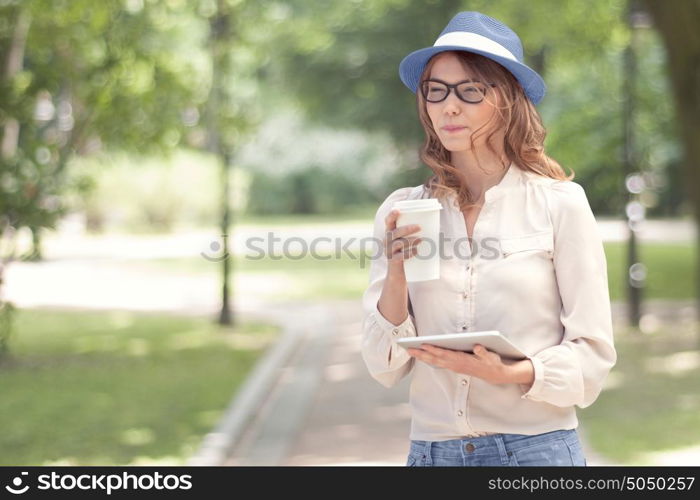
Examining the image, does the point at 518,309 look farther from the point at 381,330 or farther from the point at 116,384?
the point at 116,384

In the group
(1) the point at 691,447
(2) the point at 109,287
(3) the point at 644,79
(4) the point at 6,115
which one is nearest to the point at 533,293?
(1) the point at 691,447

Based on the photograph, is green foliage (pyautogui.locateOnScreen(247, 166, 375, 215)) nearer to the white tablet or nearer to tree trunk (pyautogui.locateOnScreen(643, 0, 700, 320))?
tree trunk (pyautogui.locateOnScreen(643, 0, 700, 320))

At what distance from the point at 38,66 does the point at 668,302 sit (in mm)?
11304

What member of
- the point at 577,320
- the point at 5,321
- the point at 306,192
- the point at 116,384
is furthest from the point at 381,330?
the point at 306,192

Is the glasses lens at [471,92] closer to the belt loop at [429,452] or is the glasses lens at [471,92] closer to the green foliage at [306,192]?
the belt loop at [429,452]

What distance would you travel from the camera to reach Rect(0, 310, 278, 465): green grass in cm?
870

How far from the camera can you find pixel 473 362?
2609 mm

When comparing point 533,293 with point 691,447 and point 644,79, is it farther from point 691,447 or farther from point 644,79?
point 644,79

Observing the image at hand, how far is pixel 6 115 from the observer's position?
11.9m

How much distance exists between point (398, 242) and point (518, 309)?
13.8 inches

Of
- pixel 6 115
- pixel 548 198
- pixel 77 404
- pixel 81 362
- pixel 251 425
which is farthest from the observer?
pixel 81 362

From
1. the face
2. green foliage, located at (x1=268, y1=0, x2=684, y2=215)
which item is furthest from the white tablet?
green foliage, located at (x1=268, y1=0, x2=684, y2=215)

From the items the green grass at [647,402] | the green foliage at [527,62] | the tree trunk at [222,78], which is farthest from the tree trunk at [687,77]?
the tree trunk at [222,78]

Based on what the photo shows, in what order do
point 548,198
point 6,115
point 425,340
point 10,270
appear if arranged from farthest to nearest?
point 10,270
point 6,115
point 548,198
point 425,340
